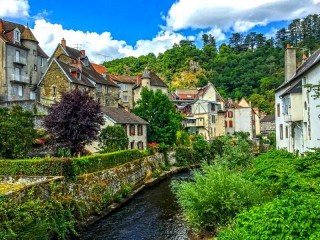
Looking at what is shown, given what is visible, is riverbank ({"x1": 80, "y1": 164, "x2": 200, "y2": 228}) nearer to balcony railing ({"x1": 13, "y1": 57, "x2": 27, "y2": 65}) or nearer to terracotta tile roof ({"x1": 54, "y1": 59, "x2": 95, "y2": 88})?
terracotta tile roof ({"x1": 54, "y1": 59, "x2": 95, "y2": 88})

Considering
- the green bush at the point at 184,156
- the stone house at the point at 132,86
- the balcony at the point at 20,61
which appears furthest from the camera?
the stone house at the point at 132,86

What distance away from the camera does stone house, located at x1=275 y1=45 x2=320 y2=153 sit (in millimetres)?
24562

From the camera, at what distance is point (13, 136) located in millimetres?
25656

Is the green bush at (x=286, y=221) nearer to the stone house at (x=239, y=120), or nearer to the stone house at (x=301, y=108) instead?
the stone house at (x=301, y=108)

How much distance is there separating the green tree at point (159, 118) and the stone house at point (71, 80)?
7374 mm

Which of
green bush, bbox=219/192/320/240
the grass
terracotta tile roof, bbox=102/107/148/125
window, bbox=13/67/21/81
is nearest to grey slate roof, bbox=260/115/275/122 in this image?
terracotta tile roof, bbox=102/107/148/125

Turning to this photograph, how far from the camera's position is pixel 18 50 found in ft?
156

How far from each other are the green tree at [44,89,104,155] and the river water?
743cm

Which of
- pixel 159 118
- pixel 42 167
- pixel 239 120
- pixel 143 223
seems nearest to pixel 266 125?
pixel 239 120

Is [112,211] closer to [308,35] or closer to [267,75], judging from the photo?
[267,75]

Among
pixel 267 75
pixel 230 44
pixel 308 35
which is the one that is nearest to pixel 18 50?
pixel 267 75

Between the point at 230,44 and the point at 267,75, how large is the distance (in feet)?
193

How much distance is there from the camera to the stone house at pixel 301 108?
967 inches

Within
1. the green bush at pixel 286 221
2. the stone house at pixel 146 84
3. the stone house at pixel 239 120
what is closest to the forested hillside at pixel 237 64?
the stone house at pixel 239 120
